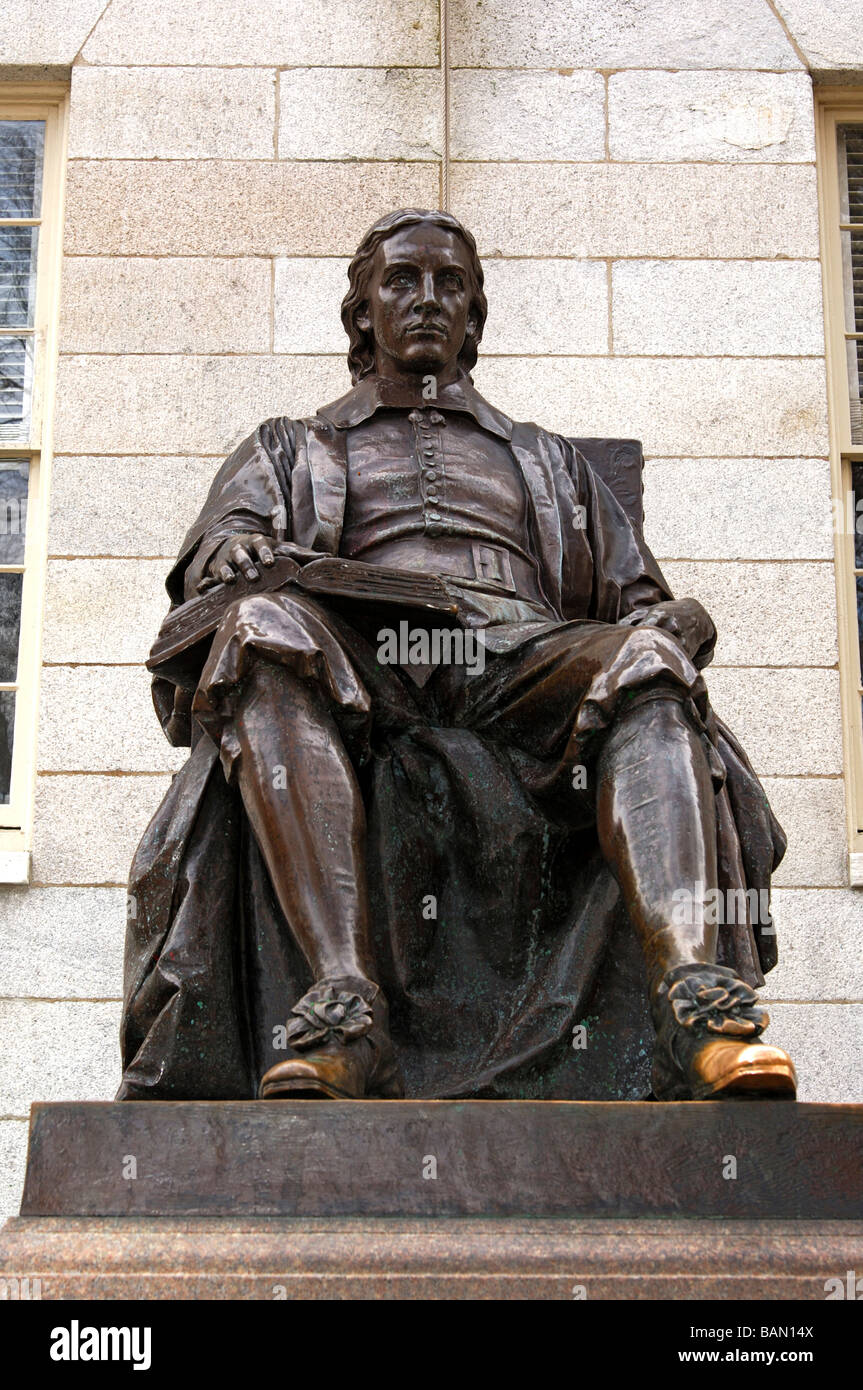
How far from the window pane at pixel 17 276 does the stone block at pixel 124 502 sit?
2.70ft

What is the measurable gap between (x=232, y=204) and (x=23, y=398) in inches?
41.2

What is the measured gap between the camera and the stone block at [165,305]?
712cm

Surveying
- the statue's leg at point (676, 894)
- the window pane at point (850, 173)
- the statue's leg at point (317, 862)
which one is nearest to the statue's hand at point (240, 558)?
the statue's leg at point (317, 862)

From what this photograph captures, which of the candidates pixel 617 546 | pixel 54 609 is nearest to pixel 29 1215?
pixel 617 546

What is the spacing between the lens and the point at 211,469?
691cm

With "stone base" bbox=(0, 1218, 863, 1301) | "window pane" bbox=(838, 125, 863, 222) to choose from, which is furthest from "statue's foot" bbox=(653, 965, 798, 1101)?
"window pane" bbox=(838, 125, 863, 222)

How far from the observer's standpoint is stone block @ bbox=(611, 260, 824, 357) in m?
7.16

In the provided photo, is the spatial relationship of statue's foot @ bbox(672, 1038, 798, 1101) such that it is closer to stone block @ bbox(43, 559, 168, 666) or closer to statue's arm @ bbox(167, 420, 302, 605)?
statue's arm @ bbox(167, 420, 302, 605)

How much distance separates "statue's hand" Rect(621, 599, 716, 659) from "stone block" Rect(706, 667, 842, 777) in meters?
2.43

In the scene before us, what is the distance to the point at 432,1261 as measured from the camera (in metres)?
2.85

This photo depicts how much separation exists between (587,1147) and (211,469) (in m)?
4.21

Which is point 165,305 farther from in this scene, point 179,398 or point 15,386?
point 15,386

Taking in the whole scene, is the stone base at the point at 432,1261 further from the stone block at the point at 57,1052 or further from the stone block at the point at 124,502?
the stone block at the point at 124,502

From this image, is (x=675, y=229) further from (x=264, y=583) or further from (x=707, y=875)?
(x=707, y=875)
